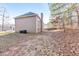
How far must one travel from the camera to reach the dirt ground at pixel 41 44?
1609 mm

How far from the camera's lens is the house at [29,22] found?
1.65 metres

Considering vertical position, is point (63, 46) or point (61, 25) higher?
point (61, 25)

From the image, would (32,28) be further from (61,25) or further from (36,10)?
(61,25)

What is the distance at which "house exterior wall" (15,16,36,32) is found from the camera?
1.65 metres

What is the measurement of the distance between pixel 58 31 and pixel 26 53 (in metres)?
0.49

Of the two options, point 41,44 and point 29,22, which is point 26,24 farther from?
point 41,44

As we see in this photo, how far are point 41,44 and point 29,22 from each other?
0.32m

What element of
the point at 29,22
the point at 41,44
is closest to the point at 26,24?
→ the point at 29,22

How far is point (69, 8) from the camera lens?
1.65 meters

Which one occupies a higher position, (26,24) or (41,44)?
(26,24)

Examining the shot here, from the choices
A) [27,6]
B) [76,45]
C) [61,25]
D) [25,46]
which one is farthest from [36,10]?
[76,45]

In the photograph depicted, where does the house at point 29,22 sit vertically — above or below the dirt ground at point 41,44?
above

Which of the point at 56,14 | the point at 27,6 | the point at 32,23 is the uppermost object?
the point at 27,6

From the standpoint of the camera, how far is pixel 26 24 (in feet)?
5.43
